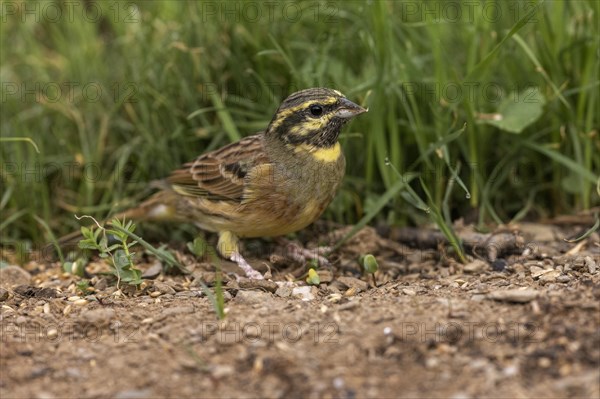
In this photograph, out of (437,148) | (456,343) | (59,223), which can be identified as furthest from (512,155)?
(59,223)

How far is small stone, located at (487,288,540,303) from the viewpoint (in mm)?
3879

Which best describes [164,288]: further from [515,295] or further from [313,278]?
[515,295]

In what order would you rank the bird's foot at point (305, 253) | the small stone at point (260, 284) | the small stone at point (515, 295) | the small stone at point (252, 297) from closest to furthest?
the small stone at point (515, 295)
the small stone at point (252, 297)
the small stone at point (260, 284)
the bird's foot at point (305, 253)

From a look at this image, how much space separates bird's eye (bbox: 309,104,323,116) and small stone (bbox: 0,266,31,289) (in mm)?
2027

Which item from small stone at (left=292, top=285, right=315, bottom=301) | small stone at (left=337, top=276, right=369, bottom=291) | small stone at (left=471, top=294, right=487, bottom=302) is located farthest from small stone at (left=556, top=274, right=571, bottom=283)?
small stone at (left=292, top=285, right=315, bottom=301)

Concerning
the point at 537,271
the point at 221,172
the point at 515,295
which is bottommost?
the point at 537,271

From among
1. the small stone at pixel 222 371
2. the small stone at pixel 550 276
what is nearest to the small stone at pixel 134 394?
the small stone at pixel 222 371

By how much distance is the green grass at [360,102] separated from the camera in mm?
5371

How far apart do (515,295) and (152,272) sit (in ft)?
7.43

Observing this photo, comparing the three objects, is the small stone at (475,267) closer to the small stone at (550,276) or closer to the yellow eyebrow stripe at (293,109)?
the small stone at (550,276)

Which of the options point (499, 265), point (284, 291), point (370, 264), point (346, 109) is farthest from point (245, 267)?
point (499, 265)

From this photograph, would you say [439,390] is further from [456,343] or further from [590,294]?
[590,294]

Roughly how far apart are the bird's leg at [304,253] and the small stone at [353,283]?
27cm

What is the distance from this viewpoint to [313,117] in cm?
509
